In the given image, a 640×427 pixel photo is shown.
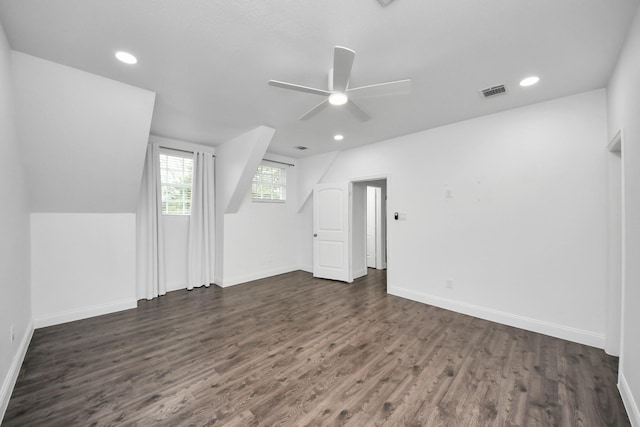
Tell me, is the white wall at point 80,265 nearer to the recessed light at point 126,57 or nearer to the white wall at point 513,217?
the recessed light at point 126,57

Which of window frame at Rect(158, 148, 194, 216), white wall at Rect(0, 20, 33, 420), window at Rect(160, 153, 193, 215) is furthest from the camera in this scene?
window at Rect(160, 153, 193, 215)

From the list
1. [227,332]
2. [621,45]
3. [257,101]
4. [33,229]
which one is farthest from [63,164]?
[621,45]

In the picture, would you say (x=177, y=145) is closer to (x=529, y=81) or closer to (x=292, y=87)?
(x=292, y=87)

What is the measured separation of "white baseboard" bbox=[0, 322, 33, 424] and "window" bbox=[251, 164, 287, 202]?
11.7ft

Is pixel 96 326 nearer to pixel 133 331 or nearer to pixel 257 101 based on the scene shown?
pixel 133 331

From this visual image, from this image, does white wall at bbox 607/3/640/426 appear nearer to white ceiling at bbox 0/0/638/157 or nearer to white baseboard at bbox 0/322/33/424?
white ceiling at bbox 0/0/638/157

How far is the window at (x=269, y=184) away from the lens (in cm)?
539

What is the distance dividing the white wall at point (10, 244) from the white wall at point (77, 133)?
0.44ft

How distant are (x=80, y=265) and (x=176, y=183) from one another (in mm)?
1822

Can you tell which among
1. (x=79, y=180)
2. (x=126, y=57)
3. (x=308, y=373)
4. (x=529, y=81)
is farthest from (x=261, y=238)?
(x=529, y=81)

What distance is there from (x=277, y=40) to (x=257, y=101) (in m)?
1.11

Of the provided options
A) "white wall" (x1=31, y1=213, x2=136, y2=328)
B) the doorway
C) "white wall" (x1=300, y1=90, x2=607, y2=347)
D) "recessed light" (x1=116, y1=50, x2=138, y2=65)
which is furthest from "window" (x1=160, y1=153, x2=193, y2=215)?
"white wall" (x1=300, y1=90, x2=607, y2=347)

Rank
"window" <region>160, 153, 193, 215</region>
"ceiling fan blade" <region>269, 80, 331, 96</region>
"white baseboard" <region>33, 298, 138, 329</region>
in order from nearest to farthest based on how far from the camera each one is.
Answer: "ceiling fan blade" <region>269, 80, 331, 96</region>
"white baseboard" <region>33, 298, 138, 329</region>
"window" <region>160, 153, 193, 215</region>

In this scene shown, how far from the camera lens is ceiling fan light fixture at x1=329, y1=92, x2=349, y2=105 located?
7.09 ft
